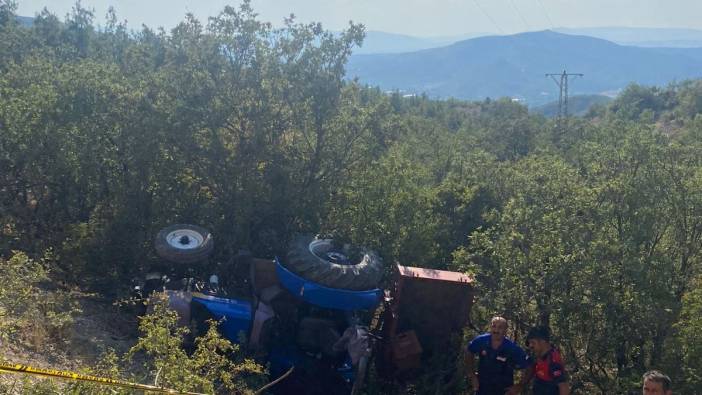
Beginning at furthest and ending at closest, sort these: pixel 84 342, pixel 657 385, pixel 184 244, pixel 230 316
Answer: pixel 184 244, pixel 230 316, pixel 84 342, pixel 657 385

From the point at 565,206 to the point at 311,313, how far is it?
3598 mm

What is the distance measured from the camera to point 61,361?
5465 millimetres

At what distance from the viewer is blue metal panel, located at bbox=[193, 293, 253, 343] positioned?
6.72 m

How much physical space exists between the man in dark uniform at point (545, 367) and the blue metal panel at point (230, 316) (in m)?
3.27

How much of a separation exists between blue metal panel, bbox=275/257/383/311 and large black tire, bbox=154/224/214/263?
1.40 m

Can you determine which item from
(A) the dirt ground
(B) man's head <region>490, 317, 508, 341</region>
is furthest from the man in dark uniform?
(A) the dirt ground

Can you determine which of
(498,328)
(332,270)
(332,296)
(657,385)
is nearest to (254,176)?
(332,270)

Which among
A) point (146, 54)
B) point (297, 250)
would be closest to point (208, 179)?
point (297, 250)

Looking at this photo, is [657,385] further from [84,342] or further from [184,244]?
[184,244]

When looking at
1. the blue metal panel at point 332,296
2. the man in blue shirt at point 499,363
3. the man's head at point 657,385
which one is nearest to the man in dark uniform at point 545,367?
the man in blue shirt at point 499,363

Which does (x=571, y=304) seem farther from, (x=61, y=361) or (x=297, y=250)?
(x=61, y=361)

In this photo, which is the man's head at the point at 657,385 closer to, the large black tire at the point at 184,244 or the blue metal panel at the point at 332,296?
the blue metal panel at the point at 332,296

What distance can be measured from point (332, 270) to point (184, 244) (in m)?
2.15

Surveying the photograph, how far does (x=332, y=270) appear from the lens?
720cm
